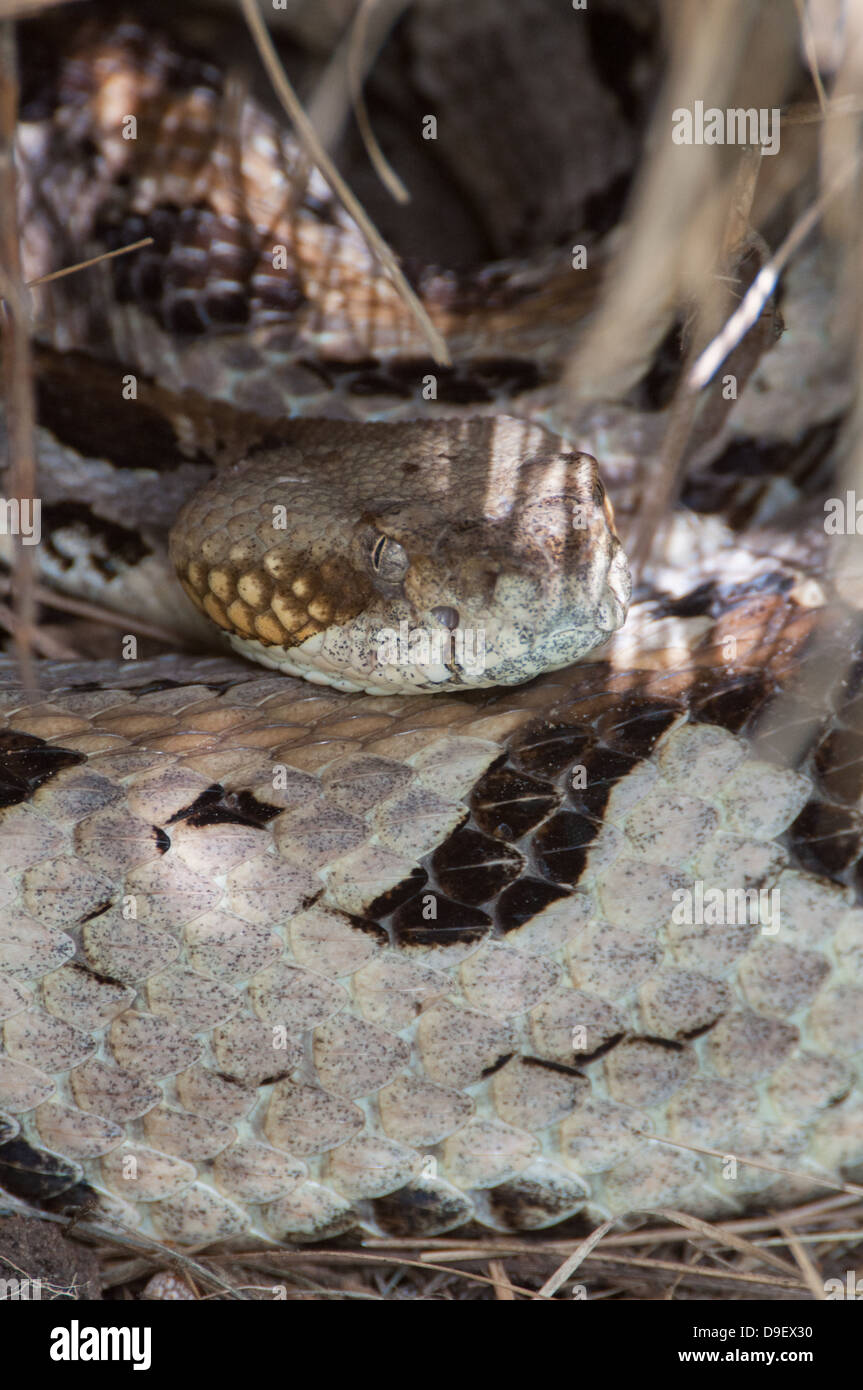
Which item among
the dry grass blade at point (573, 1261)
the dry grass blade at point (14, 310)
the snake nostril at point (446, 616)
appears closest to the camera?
the dry grass blade at point (14, 310)

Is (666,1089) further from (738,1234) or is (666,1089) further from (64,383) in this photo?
(64,383)

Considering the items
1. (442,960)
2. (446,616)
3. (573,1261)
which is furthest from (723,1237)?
(446,616)

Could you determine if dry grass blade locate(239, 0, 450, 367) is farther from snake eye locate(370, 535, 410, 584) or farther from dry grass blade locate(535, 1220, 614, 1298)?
dry grass blade locate(535, 1220, 614, 1298)

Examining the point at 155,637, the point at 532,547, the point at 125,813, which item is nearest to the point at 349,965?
the point at 125,813

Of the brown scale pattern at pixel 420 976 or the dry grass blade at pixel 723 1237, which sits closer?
the brown scale pattern at pixel 420 976

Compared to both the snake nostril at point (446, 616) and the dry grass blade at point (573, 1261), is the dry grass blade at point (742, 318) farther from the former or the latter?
the dry grass blade at point (573, 1261)

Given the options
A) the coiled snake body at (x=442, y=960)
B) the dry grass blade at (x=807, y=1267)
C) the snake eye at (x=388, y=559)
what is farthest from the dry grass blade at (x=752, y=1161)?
the snake eye at (x=388, y=559)

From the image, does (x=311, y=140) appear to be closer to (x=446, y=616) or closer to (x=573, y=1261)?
(x=446, y=616)

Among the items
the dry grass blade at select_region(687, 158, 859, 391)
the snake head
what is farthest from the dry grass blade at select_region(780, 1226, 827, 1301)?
the dry grass blade at select_region(687, 158, 859, 391)
